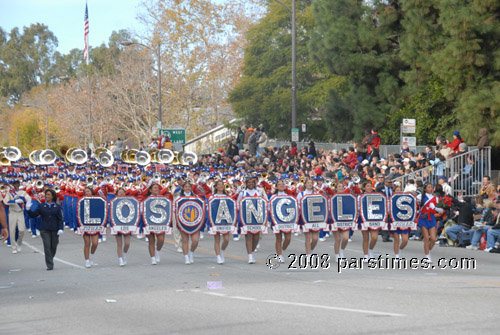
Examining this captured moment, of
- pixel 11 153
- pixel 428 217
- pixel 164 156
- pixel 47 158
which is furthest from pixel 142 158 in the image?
pixel 428 217

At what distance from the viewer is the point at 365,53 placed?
1405 inches

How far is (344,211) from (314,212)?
0.64 metres

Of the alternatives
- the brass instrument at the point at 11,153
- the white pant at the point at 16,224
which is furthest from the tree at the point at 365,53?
the white pant at the point at 16,224

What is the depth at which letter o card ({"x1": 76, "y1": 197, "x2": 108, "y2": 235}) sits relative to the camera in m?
16.7

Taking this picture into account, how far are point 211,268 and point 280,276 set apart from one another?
1.86 metres

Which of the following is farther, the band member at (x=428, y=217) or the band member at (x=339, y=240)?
the band member at (x=339, y=240)

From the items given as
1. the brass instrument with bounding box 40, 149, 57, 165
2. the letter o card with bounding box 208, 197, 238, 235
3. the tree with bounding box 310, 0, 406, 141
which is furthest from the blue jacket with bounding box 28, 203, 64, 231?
the tree with bounding box 310, 0, 406, 141

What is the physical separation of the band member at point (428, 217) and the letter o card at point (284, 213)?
258 cm

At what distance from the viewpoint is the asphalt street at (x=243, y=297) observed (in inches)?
392

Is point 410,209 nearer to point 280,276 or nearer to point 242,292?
point 280,276

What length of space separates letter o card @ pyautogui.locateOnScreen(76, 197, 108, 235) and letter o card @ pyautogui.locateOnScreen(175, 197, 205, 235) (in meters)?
1.52

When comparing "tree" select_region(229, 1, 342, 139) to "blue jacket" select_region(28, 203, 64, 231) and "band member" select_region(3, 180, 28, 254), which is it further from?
"blue jacket" select_region(28, 203, 64, 231)

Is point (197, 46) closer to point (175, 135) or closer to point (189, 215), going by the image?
point (175, 135)

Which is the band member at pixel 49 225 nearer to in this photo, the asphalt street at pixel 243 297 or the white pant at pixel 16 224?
the asphalt street at pixel 243 297
